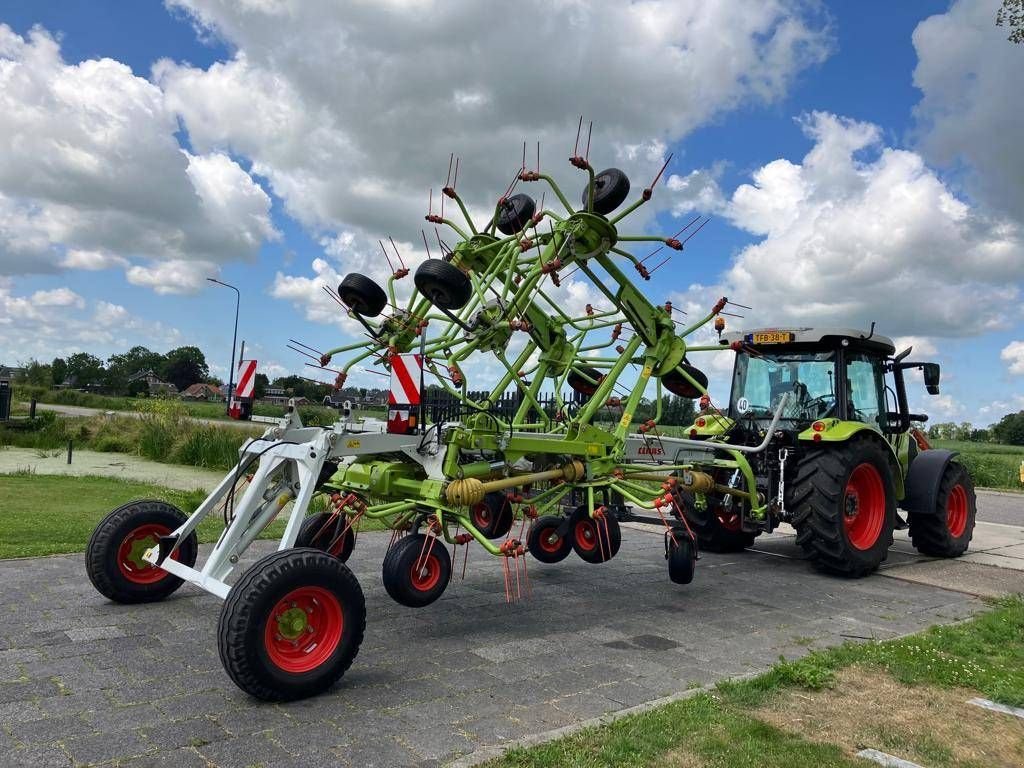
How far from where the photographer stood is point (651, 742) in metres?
3.43

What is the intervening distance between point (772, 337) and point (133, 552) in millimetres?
6459

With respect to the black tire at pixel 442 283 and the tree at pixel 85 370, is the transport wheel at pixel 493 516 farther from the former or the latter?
the tree at pixel 85 370

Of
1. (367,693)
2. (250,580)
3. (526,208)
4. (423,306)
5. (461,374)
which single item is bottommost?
(367,693)

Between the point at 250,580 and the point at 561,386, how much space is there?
145 inches

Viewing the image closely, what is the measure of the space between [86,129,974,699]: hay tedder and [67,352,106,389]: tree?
275 ft

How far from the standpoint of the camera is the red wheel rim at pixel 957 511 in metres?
9.31

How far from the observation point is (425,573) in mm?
4957

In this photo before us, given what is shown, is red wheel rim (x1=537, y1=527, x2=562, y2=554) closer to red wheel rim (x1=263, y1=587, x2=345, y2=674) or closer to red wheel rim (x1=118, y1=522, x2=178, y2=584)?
red wheel rim (x1=118, y1=522, x2=178, y2=584)

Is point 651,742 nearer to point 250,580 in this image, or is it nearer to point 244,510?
point 250,580

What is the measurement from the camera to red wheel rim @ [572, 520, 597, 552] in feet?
23.0

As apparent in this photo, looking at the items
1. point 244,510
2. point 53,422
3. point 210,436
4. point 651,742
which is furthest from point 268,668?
point 53,422

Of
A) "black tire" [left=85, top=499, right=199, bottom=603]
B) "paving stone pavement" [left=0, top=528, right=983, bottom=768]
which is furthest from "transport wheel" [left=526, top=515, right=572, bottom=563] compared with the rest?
"black tire" [left=85, top=499, right=199, bottom=603]

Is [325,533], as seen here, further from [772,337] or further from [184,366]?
[184,366]

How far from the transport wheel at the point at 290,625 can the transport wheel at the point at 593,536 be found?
289 cm
